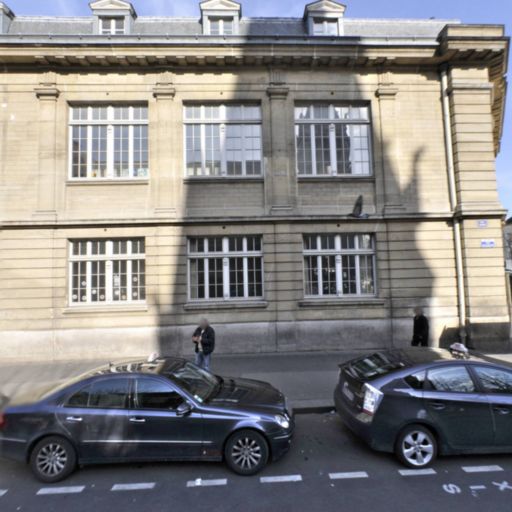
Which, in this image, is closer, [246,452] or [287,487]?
[287,487]

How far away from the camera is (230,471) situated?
474cm

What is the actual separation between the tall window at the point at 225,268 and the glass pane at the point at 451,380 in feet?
24.8

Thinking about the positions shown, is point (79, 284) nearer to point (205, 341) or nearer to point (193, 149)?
point (205, 341)

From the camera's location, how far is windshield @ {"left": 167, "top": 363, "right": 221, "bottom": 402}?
504cm

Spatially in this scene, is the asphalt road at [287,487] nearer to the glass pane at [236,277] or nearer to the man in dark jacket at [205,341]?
the man in dark jacket at [205,341]

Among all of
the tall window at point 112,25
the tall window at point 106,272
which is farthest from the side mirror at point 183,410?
the tall window at point 112,25

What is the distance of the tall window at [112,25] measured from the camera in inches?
533

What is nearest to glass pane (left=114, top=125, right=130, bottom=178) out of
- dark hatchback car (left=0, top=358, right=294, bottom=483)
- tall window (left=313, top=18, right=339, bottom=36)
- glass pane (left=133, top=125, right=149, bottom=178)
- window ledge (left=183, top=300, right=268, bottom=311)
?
glass pane (left=133, top=125, right=149, bottom=178)

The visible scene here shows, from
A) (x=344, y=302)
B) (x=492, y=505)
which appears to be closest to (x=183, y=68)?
(x=344, y=302)

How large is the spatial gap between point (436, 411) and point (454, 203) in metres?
9.56

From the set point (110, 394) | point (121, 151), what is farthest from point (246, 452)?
point (121, 151)

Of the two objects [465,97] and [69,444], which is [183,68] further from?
[69,444]

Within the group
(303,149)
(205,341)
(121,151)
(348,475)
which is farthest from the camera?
(303,149)

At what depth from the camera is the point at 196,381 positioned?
5367mm
